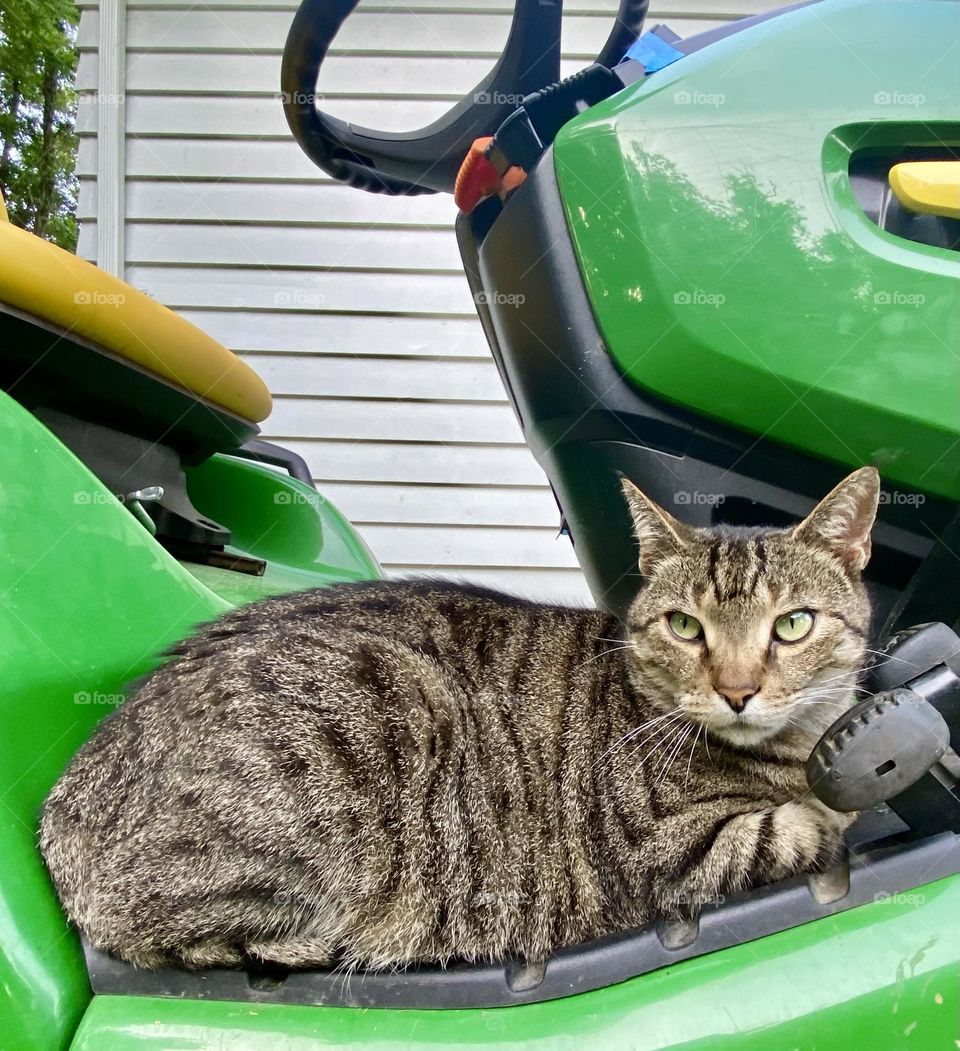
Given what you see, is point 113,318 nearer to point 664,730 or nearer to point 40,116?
point 664,730

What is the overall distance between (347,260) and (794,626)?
279 cm

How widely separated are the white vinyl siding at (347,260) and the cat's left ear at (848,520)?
2.32m

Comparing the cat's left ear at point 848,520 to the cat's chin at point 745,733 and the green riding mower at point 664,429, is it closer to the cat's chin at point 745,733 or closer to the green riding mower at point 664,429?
the green riding mower at point 664,429

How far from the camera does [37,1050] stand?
34.4 inches

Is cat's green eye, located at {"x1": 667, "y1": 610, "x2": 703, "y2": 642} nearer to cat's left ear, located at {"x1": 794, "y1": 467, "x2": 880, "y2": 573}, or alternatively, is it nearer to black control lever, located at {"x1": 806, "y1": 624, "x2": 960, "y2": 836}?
cat's left ear, located at {"x1": 794, "y1": 467, "x2": 880, "y2": 573}

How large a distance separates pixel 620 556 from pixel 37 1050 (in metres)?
1.02

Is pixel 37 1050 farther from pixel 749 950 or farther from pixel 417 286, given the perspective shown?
pixel 417 286

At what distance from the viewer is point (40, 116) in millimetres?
3504

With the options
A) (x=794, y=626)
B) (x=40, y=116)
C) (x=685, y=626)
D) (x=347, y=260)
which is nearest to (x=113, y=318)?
(x=685, y=626)

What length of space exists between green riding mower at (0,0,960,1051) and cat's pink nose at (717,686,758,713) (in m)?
0.16

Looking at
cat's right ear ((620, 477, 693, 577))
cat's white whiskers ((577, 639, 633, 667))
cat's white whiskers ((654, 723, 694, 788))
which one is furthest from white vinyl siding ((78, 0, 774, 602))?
cat's white whiskers ((654, 723, 694, 788))

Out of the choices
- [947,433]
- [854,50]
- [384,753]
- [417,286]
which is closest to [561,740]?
[384,753]

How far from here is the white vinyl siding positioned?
3373 mm

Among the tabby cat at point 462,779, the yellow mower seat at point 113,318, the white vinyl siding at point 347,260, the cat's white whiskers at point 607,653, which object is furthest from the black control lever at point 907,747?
the white vinyl siding at point 347,260
